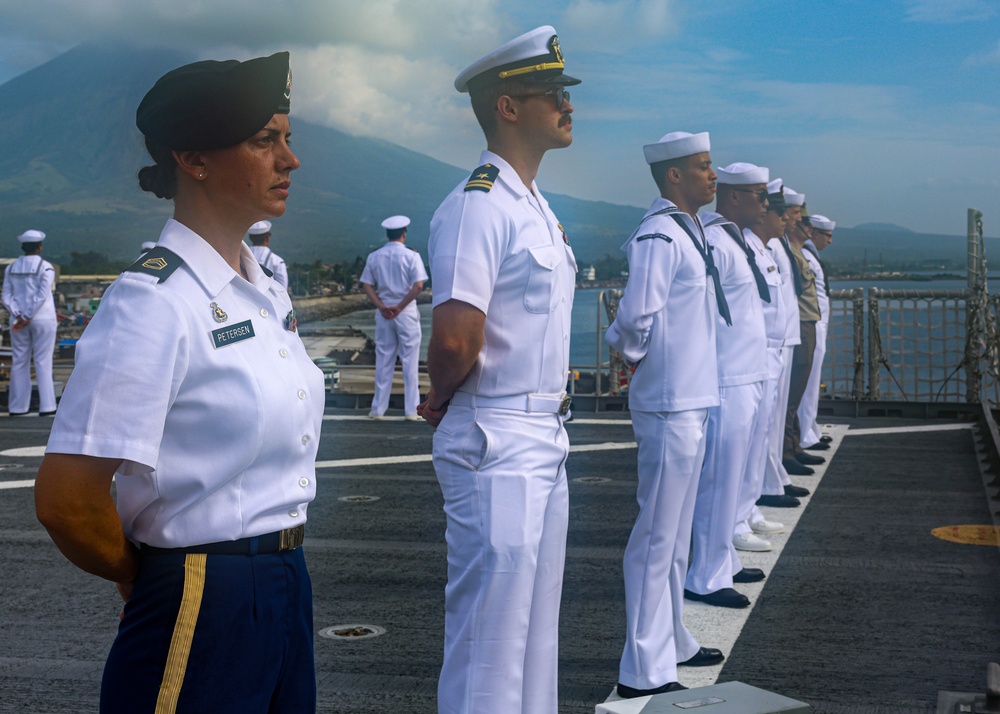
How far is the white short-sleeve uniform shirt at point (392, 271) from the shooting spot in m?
11.1

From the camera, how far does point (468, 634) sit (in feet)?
8.49

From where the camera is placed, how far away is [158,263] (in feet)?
5.41

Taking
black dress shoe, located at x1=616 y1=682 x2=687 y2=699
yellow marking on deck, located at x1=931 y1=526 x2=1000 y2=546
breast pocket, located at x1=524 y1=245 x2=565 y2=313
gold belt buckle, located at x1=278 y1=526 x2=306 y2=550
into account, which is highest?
breast pocket, located at x1=524 y1=245 x2=565 y2=313

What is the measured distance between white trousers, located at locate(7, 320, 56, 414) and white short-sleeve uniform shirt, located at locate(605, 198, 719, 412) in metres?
9.31

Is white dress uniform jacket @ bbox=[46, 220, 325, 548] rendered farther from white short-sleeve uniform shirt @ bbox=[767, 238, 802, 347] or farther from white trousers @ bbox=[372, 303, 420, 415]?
white trousers @ bbox=[372, 303, 420, 415]

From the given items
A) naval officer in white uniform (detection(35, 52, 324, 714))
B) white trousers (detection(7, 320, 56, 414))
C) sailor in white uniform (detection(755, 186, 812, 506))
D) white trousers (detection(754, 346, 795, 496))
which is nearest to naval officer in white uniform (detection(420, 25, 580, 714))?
naval officer in white uniform (detection(35, 52, 324, 714))

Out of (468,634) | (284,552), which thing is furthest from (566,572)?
(284,552)

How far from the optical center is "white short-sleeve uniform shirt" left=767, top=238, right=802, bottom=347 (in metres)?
6.90

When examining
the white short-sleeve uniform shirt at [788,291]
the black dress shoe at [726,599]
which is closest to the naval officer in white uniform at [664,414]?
the black dress shoe at [726,599]

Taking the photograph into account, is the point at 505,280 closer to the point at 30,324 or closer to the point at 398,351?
the point at 398,351

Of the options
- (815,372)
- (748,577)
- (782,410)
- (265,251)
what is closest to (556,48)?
(748,577)

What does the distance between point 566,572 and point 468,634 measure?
270 centimetres

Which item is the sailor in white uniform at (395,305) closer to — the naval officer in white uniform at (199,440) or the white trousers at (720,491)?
the white trousers at (720,491)

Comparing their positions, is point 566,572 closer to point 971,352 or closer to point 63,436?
point 63,436
